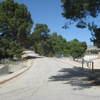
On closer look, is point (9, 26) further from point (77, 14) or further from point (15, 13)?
point (77, 14)

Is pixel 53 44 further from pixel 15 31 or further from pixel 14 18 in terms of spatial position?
pixel 14 18

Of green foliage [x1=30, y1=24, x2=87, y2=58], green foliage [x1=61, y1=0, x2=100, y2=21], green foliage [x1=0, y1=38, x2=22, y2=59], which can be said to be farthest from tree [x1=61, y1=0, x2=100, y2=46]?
green foliage [x1=30, y1=24, x2=87, y2=58]

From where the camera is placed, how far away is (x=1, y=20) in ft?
240

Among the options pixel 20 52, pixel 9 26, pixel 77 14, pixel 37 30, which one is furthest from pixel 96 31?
pixel 37 30

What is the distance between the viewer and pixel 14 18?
73.1m

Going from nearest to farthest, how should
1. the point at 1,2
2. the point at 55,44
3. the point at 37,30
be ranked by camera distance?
the point at 1,2
the point at 37,30
the point at 55,44

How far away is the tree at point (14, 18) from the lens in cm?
7344

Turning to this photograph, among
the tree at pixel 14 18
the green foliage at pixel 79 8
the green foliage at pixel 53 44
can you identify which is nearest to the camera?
the green foliage at pixel 79 8

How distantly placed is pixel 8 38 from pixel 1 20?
5822mm

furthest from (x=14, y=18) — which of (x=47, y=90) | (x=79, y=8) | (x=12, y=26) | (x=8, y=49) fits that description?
(x=47, y=90)

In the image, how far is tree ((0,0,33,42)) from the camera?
7344cm

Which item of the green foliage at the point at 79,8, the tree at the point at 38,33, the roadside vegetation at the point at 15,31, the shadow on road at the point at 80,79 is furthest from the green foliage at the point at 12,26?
the green foliage at the point at 79,8

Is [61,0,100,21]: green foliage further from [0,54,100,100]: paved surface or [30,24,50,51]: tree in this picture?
[30,24,50,51]: tree

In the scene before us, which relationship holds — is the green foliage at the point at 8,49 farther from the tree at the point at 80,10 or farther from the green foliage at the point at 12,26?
the tree at the point at 80,10
